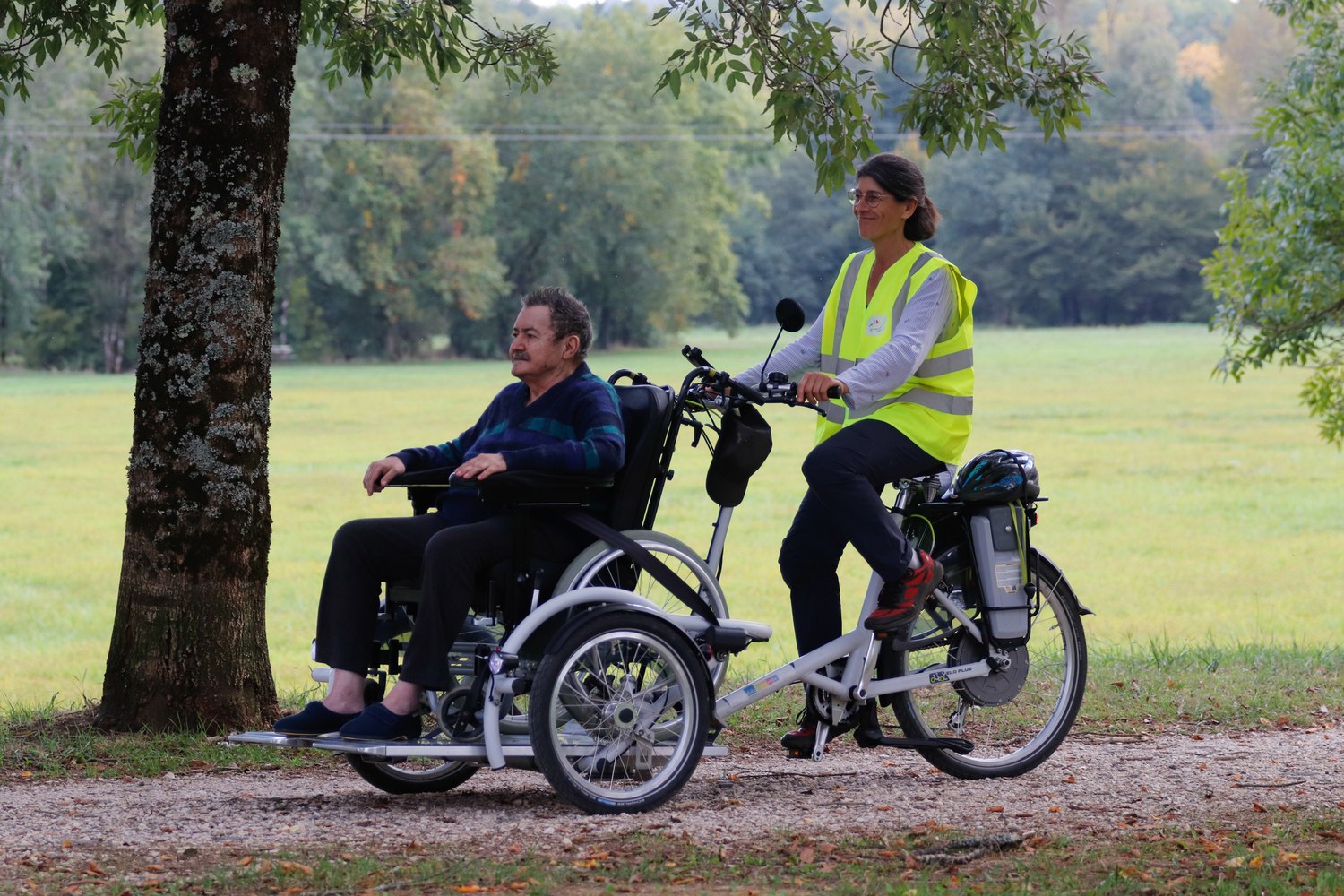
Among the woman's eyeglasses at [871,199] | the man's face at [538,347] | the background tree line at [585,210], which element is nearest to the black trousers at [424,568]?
the man's face at [538,347]

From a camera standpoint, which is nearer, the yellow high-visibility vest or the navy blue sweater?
the navy blue sweater

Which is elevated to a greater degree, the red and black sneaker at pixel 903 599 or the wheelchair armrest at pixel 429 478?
the wheelchair armrest at pixel 429 478

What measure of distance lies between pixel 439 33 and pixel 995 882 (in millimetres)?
5330

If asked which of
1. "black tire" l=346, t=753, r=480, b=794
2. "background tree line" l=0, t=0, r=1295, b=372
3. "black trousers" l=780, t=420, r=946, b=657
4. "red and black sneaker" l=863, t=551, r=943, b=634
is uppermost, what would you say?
"background tree line" l=0, t=0, r=1295, b=372

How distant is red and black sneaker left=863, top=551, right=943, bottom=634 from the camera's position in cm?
564

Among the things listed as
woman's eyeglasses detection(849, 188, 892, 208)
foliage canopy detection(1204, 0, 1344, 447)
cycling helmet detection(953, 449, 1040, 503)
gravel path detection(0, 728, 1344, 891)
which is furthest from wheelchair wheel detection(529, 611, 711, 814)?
foliage canopy detection(1204, 0, 1344, 447)

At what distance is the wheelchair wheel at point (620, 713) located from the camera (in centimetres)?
511

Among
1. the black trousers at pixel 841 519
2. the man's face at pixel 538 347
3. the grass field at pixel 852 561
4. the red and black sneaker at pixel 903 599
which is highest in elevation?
the man's face at pixel 538 347

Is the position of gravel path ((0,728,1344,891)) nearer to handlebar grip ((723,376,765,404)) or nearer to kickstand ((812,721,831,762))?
kickstand ((812,721,831,762))

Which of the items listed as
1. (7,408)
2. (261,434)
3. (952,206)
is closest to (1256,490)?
(261,434)

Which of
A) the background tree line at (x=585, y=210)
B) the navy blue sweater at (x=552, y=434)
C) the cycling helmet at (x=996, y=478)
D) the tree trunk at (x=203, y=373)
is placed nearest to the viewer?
the navy blue sweater at (x=552, y=434)

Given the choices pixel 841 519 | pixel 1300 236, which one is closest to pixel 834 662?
pixel 841 519

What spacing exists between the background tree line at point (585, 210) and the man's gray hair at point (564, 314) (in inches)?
2193

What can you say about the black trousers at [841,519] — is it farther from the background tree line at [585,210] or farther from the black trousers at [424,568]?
the background tree line at [585,210]
